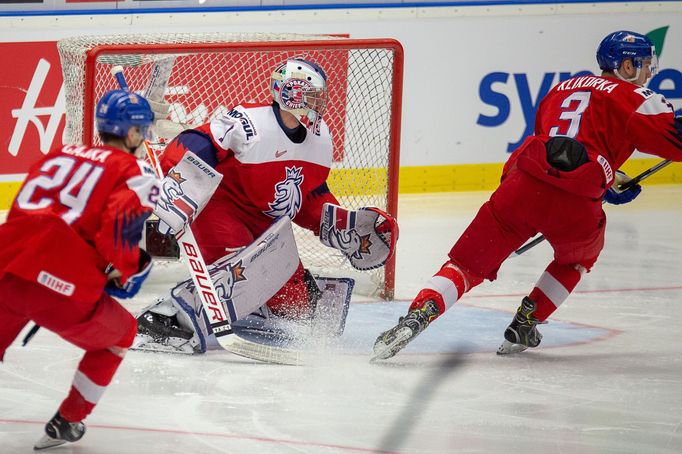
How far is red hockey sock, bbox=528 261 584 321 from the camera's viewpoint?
175 inches

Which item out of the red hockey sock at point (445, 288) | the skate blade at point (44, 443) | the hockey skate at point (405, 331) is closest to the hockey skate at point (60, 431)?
the skate blade at point (44, 443)

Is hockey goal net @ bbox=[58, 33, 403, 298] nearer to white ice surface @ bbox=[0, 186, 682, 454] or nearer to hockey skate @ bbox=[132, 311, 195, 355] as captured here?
white ice surface @ bbox=[0, 186, 682, 454]

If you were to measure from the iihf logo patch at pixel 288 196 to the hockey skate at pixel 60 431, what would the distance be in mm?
1458

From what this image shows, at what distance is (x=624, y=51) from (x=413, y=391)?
4.55ft

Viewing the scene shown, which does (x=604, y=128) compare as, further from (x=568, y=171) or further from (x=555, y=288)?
(x=555, y=288)

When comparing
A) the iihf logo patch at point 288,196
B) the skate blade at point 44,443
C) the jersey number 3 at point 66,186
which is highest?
the jersey number 3 at point 66,186

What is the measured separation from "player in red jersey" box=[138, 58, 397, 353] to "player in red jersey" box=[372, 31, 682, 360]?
0.49 metres

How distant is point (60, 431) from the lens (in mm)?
3248

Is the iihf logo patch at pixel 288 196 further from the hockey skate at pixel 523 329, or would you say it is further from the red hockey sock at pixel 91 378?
the red hockey sock at pixel 91 378

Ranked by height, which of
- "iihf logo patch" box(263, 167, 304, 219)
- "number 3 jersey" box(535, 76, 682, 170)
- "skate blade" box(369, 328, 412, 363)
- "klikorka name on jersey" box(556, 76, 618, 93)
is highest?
"klikorka name on jersey" box(556, 76, 618, 93)

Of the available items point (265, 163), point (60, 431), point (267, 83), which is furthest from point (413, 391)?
point (267, 83)

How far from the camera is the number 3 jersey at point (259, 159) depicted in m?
4.39

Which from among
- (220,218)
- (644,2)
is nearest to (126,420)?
(220,218)

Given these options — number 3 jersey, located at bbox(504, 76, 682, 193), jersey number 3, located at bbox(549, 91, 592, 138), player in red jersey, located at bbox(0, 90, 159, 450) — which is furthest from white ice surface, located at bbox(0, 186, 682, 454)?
jersey number 3, located at bbox(549, 91, 592, 138)
